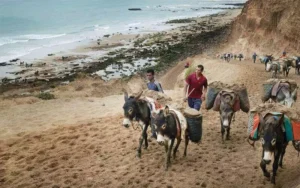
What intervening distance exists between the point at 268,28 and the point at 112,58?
1482cm

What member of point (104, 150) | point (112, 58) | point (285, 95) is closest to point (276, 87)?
point (285, 95)

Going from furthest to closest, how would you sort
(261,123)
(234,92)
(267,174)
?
(234,92)
(267,174)
(261,123)

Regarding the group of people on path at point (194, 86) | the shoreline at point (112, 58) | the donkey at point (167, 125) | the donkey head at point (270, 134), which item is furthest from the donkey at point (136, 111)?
the shoreline at point (112, 58)

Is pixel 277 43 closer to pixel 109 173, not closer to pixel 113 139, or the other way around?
pixel 113 139

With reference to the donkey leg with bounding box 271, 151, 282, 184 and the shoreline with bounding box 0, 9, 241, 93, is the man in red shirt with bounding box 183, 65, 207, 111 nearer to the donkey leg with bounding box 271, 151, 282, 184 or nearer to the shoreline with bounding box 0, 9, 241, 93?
the donkey leg with bounding box 271, 151, 282, 184

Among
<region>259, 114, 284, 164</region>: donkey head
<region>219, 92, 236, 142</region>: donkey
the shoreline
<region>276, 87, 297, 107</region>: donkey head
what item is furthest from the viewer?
the shoreline

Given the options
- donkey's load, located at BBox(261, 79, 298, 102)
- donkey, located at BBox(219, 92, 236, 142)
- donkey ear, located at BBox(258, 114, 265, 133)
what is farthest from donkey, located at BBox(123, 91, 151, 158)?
donkey's load, located at BBox(261, 79, 298, 102)

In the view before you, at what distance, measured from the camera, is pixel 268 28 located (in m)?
29.7

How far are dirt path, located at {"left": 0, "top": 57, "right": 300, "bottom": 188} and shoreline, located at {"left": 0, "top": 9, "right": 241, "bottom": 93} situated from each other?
15308 mm

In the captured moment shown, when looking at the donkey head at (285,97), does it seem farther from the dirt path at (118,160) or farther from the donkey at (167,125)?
the donkey at (167,125)

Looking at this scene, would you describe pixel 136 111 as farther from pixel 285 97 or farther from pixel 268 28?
pixel 268 28

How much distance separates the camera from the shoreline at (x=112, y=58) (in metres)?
29.0

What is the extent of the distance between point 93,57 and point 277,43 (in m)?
18.2

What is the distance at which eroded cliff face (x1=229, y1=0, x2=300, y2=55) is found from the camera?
2643 centimetres
